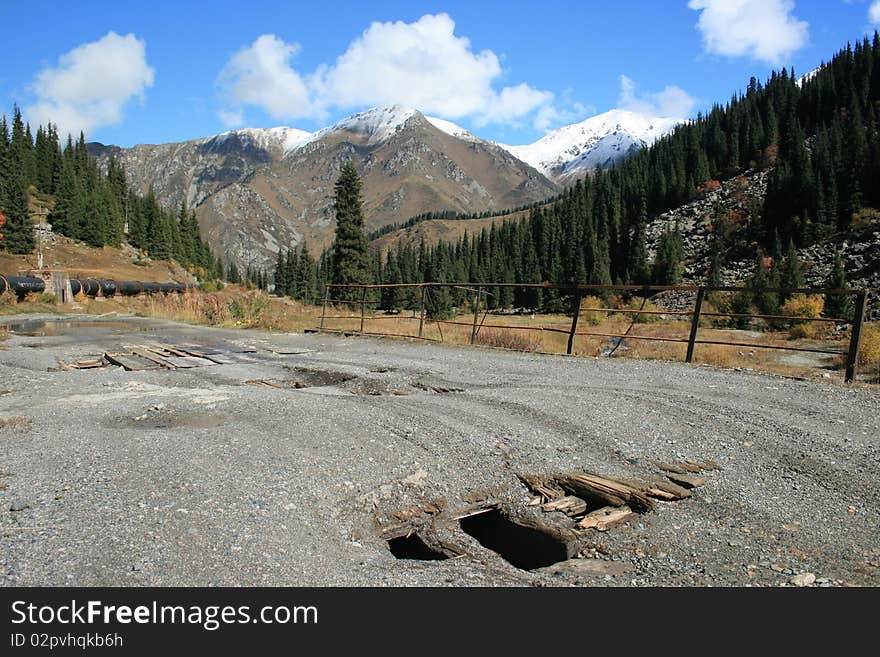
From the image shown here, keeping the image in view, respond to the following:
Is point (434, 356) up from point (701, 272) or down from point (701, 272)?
down

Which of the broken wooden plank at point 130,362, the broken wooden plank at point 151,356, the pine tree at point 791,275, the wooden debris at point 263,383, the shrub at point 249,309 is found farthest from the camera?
the pine tree at point 791,275

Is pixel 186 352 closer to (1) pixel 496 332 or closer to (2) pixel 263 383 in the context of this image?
(2) pixel 263 383

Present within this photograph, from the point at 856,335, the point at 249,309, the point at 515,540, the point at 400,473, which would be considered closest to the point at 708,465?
the point at 515,540

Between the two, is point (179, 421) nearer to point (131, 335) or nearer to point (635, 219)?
point (131, 335)

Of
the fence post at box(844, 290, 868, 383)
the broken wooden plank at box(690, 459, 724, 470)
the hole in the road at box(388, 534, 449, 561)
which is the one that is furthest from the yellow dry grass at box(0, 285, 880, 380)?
the hole in the road at box(388, 534, 449, 561)

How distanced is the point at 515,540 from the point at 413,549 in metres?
0.90

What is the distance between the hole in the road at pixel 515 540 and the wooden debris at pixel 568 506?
33 centimetres

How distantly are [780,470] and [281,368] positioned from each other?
365 inches

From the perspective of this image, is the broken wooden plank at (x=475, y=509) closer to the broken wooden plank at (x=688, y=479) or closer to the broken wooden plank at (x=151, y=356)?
the broken wooden plank at (x=688, y=479)

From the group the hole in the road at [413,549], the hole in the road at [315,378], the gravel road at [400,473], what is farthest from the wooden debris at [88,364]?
the hole in the road at [413,549]

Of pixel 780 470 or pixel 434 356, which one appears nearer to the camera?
pixel 780 470

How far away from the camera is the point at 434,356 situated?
1377 cm

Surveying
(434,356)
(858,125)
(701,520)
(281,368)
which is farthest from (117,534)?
(858,125)

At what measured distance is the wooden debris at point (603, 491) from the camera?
15.5ft
